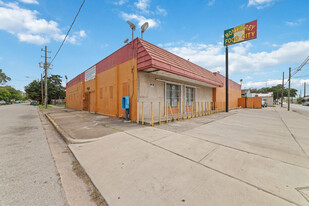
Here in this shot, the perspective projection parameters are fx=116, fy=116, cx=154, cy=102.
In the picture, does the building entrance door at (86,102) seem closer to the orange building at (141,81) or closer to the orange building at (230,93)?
the orange building at (141,81)

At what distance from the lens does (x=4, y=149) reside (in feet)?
11.9

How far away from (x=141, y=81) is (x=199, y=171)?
5.73 meters

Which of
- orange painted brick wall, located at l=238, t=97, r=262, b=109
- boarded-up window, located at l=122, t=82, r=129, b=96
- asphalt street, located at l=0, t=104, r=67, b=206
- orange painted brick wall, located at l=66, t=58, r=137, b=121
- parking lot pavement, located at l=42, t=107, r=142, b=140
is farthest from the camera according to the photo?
orange painted brick wall, located at l=238, t=97, r=262, b=109

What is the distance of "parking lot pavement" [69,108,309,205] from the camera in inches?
66.6

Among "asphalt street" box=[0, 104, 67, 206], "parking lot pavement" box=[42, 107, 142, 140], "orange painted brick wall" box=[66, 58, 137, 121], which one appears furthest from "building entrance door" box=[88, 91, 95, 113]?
"asphalt street" box=[0, 104, 67, 206]

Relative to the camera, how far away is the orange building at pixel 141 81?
22.1 feet

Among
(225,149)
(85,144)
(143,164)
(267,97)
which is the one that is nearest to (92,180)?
(143,164)

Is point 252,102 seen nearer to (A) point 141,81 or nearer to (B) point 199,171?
(A) point 141,81

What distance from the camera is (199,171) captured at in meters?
2.27

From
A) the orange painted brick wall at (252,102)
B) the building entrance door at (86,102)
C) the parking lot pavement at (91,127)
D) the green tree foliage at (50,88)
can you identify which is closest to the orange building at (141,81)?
the parking lot pavement at (91,127)

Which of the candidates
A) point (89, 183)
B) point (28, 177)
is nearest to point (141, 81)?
point (89, 183)

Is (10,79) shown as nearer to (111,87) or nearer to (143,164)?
(111,87)

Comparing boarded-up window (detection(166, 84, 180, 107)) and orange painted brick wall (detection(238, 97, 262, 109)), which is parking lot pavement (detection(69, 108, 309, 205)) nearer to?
boarded-up window (detection(166, 84, 180, 107))

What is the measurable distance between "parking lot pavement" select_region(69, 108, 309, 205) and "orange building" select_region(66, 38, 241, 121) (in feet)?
10.6
